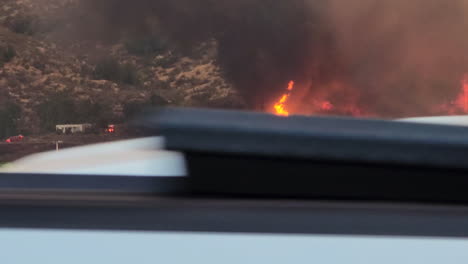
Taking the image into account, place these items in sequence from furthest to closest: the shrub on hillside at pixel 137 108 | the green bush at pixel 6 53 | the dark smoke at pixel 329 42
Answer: the dark smoke at pixel 329 42
the green bush at pixel 6 53
the shrub on hillside at pixel 137 108

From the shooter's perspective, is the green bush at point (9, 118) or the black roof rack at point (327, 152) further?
the green bush at point (9, 118)

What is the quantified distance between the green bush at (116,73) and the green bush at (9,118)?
769mm

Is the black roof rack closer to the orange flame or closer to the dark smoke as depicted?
the orange flame

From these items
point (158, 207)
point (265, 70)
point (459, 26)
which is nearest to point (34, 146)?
point (158, 207)

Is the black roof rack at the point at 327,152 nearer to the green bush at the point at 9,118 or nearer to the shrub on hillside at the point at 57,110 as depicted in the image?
the shrub on hillside at the point at 57,110

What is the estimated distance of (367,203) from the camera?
39.2 inches

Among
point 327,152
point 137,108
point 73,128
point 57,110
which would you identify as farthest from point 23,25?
point 327,152

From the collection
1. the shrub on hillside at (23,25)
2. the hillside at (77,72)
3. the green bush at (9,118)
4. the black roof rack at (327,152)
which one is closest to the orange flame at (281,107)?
the black roof rack at (327,152)

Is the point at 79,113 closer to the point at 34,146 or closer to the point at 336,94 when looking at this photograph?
the point at 34,146

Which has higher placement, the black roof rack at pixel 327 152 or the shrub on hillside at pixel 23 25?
the shrub on hillside at pixel 23 25

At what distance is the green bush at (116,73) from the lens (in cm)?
448

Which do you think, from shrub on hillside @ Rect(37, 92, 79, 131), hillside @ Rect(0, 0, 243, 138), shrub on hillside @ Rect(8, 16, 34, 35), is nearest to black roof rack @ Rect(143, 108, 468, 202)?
hillside @ Rect(0, 0, 243, 138)

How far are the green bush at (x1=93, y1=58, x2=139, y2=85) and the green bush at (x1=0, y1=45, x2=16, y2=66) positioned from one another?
94 cm

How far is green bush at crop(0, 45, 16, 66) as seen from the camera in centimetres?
517
